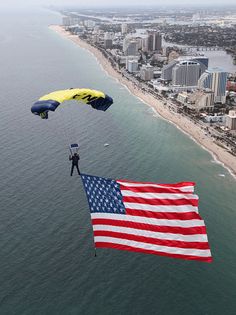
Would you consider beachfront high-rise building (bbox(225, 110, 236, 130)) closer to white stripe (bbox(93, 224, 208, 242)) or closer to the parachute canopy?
the parachute canopy

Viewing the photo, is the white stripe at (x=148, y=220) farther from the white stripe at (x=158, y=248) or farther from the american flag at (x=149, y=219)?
the white stripe at (x=158, y=248)

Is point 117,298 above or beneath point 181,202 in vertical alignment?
beneath

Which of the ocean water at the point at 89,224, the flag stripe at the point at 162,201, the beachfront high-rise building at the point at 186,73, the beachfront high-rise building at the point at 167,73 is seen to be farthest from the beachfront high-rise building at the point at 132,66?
the flag stripe at the point at 162,201

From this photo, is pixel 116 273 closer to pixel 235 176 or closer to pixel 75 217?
pixel 75 217

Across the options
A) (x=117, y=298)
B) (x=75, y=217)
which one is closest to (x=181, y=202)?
(x=117, y=298)

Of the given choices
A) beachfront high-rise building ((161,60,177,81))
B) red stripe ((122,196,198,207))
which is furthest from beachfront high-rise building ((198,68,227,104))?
red stripe ((122,196,198,207))

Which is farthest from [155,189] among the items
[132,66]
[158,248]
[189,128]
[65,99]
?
[132,66]

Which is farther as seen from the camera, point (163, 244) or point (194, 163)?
point (194, 163)

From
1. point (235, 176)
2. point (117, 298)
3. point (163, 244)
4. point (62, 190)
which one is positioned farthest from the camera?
point (235, 176)
